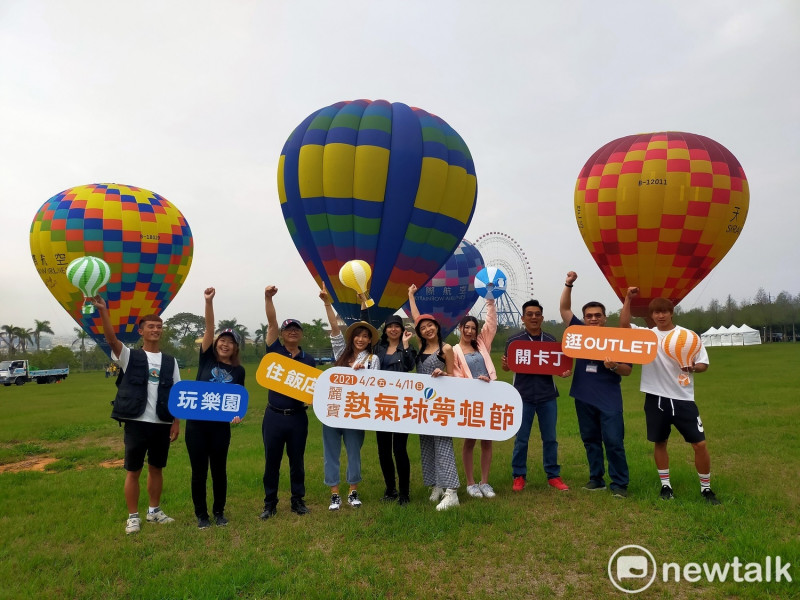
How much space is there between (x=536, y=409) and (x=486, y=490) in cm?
100

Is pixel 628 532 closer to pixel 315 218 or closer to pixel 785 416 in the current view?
pixel 785 416

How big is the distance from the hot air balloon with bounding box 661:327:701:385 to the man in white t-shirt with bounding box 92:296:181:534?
180 inches

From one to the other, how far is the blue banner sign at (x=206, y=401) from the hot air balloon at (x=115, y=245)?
1374cm

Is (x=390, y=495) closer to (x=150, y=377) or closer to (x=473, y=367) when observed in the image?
(x=473, y=367)

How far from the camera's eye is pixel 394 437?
5020mm

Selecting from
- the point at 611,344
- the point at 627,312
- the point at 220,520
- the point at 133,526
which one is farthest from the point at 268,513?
the point at 627,312

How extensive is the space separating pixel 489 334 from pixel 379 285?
21.1ft

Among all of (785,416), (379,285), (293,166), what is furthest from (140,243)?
(785,416)

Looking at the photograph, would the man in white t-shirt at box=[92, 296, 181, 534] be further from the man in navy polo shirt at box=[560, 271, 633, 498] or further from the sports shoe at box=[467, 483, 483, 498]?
the man in navy polo shirt at box=[560, 271, 633, 498]

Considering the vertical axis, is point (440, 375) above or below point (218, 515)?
above

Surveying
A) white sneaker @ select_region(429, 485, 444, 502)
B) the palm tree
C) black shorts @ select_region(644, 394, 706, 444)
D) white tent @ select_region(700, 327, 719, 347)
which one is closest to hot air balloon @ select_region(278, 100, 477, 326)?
white sneaker @ select_region(429, 485, 444, 502)

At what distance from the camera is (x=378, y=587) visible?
349 centimetres

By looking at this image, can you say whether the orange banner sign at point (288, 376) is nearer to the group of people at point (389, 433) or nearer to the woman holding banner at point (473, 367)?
the group of people at point (389, 433)

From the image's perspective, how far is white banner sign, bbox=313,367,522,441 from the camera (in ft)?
15.9
